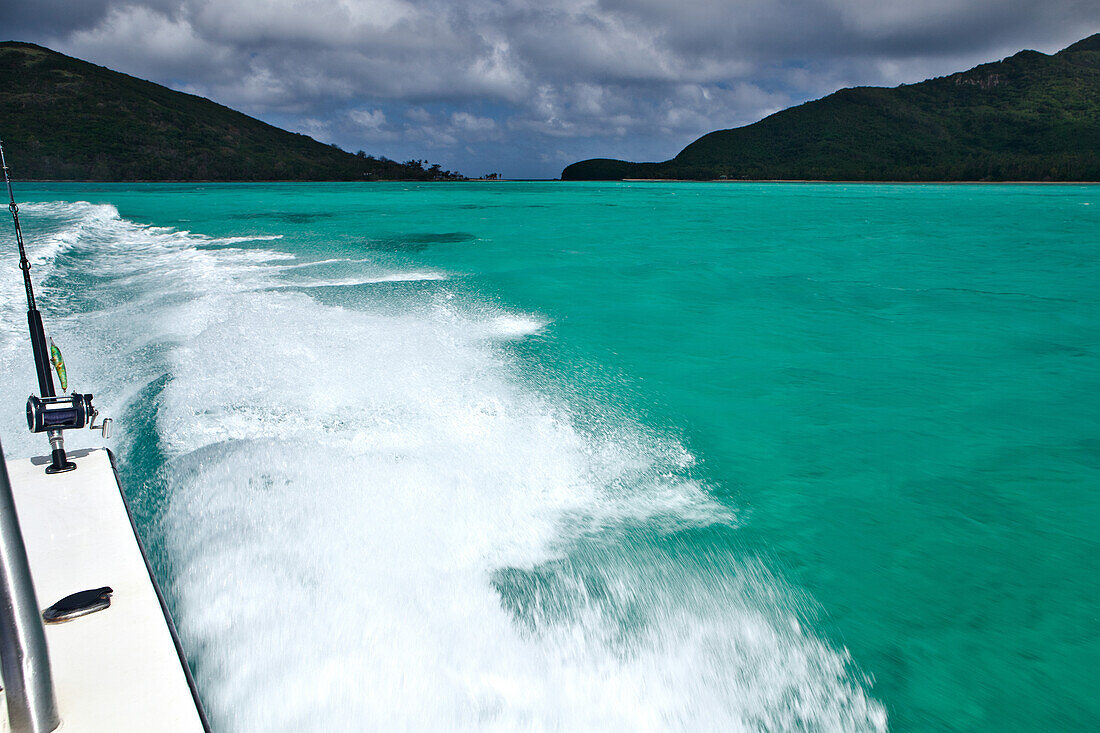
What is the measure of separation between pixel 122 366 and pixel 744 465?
6.18m

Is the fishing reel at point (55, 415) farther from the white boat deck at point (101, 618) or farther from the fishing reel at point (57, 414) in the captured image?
the white boat deck at point (101, 618)

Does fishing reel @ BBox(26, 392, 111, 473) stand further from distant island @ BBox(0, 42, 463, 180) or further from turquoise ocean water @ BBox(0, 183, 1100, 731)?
distant island @ BBox(0, 42, 463, 180)

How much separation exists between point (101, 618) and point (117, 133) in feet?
354

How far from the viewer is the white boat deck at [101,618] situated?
1668mm

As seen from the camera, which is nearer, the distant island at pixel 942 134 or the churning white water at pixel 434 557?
the churning white water at pixel 434 557

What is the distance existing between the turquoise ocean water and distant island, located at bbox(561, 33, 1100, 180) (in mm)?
102456

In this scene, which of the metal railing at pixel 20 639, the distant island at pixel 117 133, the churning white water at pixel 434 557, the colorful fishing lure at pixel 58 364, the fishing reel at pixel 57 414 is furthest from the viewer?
the distant island at pixel 117 133

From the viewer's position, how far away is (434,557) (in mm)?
3383

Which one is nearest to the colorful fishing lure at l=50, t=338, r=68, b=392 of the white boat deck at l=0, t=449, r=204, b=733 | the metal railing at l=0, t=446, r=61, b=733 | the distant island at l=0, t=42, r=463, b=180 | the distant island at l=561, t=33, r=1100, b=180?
the white boat deck at l=0, t=449, r=204, b=733

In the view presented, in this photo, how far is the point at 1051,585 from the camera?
367 cm

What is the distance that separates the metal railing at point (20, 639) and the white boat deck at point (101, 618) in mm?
236

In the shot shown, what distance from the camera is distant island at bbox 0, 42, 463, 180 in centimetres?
7219

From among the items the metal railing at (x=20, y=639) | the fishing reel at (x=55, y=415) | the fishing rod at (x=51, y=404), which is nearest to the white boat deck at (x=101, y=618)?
the metal railing at (x=20, y=639)

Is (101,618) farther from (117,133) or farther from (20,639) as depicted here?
(117,133)
